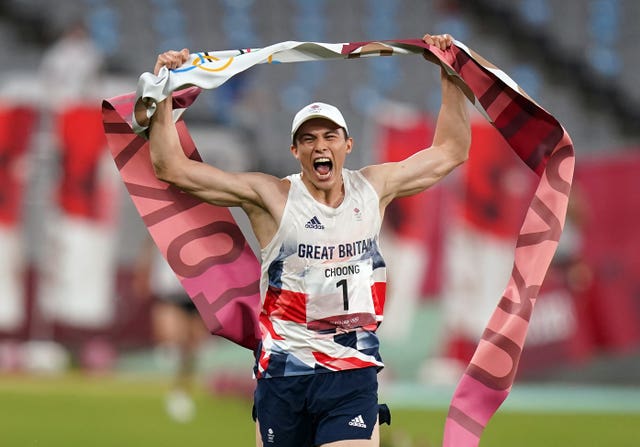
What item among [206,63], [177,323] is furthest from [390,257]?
[206,63]

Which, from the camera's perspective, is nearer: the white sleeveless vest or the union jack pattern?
the white sleeveless vest

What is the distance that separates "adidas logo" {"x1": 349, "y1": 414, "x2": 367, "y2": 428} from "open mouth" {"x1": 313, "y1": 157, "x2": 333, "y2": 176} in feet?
3.83

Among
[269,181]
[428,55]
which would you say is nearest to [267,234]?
[269,181]

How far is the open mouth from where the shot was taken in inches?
223

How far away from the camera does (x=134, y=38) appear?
1789 cm

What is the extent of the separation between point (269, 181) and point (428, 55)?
1.31 metres

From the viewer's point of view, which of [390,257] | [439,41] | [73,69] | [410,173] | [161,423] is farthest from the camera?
[73,69]

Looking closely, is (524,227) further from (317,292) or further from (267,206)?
(267,206)

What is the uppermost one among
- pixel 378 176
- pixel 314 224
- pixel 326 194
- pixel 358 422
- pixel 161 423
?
pixel 378 176

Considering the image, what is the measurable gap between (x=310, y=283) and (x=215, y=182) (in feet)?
2.19

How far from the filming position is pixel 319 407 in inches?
222

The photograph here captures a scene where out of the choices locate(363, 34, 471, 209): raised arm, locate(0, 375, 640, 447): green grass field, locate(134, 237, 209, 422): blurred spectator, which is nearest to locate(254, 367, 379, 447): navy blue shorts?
locate(363, 34, 471, 209): raised arm

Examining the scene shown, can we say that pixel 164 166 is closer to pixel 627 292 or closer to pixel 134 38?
pixel 627 292

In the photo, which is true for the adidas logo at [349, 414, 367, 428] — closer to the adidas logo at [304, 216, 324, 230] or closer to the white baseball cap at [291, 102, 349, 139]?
the adidas logo at [304, 216, 324, 230]
